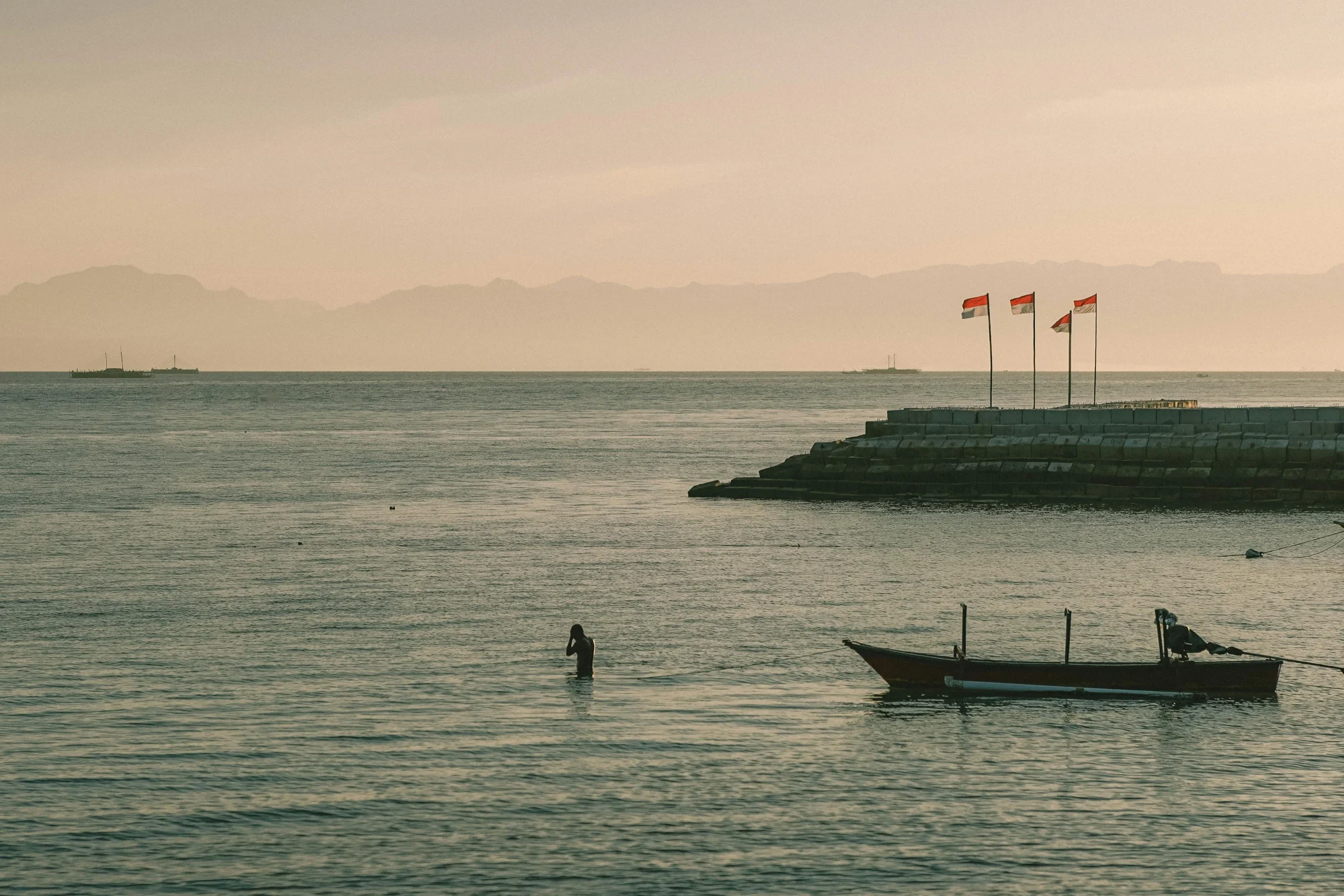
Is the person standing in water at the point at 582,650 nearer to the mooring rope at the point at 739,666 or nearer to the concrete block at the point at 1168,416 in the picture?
the mooring rope at the point at 739,666

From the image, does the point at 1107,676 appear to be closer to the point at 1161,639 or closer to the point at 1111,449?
the point at 1161,639

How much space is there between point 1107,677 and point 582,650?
11.0 metres

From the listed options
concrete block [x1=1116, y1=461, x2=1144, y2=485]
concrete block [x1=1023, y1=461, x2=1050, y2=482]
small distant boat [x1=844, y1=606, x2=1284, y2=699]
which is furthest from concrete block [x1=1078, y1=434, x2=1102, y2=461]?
small distant boat [x1=844, y1=606, x2=1284, y2=699]

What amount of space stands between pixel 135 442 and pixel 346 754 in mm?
113494

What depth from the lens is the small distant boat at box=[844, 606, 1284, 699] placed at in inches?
1160

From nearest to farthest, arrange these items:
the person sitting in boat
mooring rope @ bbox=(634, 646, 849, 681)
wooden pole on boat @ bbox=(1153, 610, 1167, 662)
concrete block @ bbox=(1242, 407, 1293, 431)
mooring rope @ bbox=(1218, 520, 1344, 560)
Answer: the person sitting in boat → wooden pole on boat @ bbox=(1153, 610, 1167, 662) → mooring rope @ bbox=(634, 646, 849, 681) → mooring rope @ bbox=(1218, 520, 1344, 560) → concrete block @ bbox=(1242, 407, 1293, 431)

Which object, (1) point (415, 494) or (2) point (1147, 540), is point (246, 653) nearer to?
A: (2) point (1147, 540)

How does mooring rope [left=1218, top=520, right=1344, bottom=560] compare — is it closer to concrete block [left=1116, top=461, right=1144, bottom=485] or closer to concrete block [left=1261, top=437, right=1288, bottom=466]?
concrete block [left=1261, top=437, right=1288, bottom=466]

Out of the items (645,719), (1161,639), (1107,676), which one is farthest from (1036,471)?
(645,719)

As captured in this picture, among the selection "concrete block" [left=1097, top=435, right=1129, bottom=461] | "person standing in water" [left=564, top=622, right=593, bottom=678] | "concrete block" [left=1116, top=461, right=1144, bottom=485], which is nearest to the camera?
"person standing in water" [left=564, top=622, right=593, bottom=678]

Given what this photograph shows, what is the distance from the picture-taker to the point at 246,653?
34.0 metres

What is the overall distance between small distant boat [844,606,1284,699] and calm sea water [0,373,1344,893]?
18.0 inches

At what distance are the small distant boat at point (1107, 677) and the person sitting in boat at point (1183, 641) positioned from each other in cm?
30

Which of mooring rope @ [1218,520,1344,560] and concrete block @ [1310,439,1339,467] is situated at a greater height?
concrete block @ [1310,439,1339,467]
